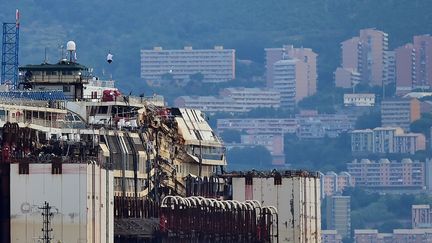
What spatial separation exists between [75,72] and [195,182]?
443 centimetres

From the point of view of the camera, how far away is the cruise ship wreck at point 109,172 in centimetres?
5331

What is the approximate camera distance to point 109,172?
184ft

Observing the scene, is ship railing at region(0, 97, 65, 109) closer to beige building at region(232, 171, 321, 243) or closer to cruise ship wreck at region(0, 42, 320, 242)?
cruise ship wreck at region(0, 42, 320, 242)

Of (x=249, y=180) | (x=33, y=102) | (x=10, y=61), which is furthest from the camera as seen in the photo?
(x=10, y=61)

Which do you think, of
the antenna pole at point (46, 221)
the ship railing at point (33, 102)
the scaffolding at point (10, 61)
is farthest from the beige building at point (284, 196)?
the antenna pole at point (46, 221)

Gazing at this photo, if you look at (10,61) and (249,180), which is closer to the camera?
(249,180)

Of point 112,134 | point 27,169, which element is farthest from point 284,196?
point 27,169

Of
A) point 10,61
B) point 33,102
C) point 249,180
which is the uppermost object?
point 10,61

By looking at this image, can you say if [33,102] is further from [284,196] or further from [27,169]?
[27,169]

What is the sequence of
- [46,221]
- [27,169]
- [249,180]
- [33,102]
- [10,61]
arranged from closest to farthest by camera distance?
[46,221], [27,169], [33,102], [249,180], [10,61]

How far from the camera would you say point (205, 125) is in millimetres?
78500

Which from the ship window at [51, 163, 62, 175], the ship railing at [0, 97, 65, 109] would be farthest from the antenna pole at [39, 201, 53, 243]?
the ship railing at [0, 97, 65, 109]

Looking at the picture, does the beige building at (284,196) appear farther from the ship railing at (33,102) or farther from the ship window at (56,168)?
the ship window at (56,168)

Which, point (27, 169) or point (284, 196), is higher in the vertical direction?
point (27, 169)
